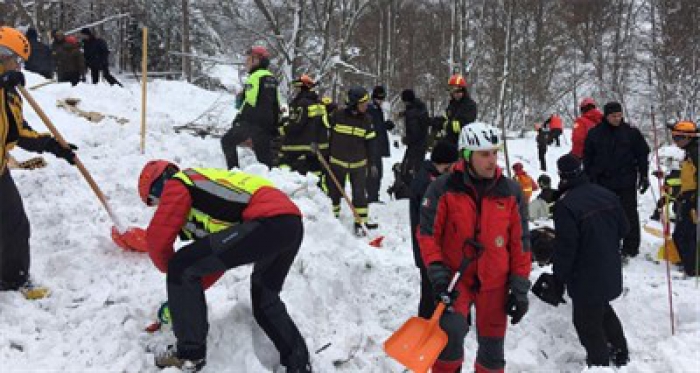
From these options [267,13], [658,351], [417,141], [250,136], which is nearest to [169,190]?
[658,351]

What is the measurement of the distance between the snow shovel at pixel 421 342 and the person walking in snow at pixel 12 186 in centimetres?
273

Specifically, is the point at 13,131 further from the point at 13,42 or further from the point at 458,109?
the point at 458,109

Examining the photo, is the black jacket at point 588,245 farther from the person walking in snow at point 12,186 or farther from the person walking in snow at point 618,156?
the person walking in snow at point 12,186

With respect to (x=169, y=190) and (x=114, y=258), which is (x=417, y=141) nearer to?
(x=114, y=258)

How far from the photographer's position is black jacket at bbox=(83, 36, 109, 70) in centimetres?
1437


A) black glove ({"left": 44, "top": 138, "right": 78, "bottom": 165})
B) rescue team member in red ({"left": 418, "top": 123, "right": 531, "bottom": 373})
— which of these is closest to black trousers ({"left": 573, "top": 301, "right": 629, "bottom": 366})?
rescue team member in red ({"left": 418, "top": 123, "right": 531, "bottom": 373})

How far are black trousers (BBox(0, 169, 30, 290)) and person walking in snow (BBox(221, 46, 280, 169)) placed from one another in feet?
11.9

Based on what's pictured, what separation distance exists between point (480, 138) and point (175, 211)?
6.18 ft

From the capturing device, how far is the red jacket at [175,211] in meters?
3.45

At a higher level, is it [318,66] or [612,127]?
[318,66]

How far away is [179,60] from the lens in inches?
1183

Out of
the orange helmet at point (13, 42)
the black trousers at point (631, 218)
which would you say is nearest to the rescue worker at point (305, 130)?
the black trousers at point (631, 218)

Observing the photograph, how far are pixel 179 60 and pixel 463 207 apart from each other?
94.4 feet

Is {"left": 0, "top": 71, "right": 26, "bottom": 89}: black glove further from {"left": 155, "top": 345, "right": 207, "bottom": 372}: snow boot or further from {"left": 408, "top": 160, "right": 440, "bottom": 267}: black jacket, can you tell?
{"left": 408, "top": 160, "right": 440, "bottom": 267}: black jacket
